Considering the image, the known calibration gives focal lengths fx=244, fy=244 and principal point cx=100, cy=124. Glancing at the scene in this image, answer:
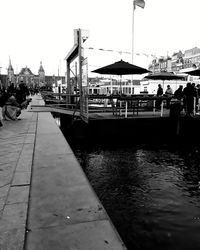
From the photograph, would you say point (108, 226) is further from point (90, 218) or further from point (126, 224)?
point (126, 224)

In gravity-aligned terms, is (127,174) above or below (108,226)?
below

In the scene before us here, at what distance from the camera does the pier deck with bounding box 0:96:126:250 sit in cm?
194

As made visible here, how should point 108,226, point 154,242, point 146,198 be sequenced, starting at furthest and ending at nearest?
1. point 146,198
2. point 154,242
3. point 108,226

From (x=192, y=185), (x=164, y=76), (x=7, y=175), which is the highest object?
(x=164, y=76)

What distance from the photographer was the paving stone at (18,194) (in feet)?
8.71

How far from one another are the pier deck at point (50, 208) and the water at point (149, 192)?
1254mm

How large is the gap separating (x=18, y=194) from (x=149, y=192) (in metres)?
3.21

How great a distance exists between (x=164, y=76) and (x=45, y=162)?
13.2 m

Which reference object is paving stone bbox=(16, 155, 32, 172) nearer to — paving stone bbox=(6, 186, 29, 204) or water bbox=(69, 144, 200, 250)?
paving stone bbox=(6, 186, 29, 204)

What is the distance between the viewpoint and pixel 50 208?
2.50 m

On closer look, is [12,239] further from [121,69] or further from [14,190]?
[121,69]

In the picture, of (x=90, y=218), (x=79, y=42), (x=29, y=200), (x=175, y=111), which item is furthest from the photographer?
(x=175, y=111)

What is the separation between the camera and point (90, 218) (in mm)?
2277

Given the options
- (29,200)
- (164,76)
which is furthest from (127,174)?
(164,76)
